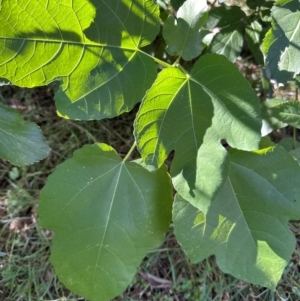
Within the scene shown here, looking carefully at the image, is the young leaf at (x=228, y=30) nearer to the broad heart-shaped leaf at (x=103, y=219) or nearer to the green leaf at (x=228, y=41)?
the green leaf at (x=228, y=41)

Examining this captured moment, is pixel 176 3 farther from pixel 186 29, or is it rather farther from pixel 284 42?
pixel 284 42

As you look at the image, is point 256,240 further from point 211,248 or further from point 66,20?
point 66,20

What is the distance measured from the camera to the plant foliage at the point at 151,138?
1070 millimetres

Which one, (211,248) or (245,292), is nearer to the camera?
(211,248)

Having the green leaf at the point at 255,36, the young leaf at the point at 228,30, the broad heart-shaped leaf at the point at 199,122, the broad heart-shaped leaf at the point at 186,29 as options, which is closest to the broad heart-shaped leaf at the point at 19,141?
the broad heart-shaped leaf at the point at 199,122

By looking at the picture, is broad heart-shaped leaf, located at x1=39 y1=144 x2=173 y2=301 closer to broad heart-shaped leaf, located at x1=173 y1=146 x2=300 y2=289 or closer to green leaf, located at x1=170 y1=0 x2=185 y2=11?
broad heart-shaped leaf, located at x1=173 y1=146 x2=300 y2=289

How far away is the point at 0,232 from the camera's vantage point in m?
1.75

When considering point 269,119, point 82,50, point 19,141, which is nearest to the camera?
point 82,50

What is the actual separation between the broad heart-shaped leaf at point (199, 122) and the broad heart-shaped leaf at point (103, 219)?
166 mm

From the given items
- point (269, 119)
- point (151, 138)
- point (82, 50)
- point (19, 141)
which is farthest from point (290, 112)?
point (19, 141)

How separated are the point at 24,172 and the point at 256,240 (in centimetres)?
100

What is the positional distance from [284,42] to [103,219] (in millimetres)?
703

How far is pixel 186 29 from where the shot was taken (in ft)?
3.61

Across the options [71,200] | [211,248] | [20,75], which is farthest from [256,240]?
[20,75]
